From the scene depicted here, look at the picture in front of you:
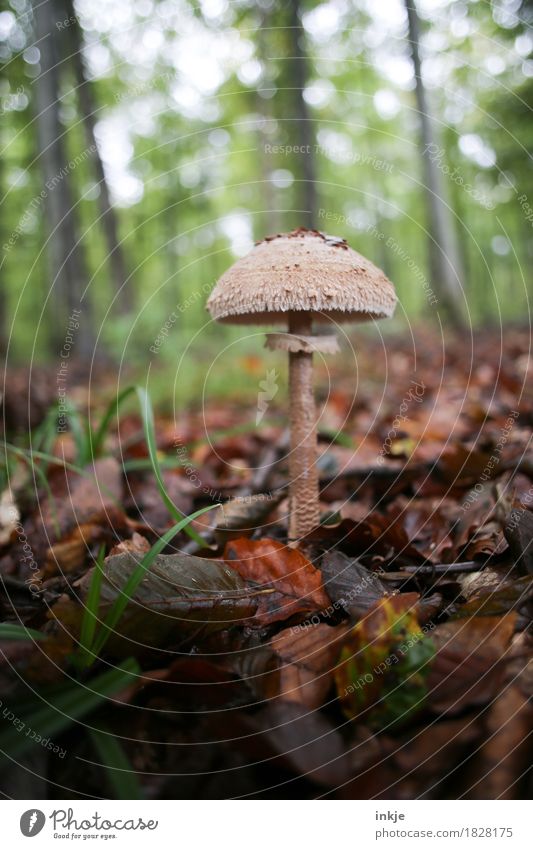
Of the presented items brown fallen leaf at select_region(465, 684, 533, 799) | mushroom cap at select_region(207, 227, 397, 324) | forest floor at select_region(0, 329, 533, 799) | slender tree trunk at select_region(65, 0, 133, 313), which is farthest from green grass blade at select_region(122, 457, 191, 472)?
slender tree trunk at select_region(65, 0, 133, 313)

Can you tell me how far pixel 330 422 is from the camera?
4957 mm

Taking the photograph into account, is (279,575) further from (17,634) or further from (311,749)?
(17,634)

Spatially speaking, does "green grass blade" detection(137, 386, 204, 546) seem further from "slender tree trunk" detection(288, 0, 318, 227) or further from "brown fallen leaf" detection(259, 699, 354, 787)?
"slender tree trunk" detection(288, 0, 318, 227)

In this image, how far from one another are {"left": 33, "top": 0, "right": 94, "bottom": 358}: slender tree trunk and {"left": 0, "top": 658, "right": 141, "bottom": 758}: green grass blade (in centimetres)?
787

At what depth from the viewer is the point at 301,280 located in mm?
2100

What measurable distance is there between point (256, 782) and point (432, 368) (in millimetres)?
6408

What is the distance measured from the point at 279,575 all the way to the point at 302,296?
1.11m

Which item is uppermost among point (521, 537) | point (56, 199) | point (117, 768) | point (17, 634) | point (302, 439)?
point (56, 199)

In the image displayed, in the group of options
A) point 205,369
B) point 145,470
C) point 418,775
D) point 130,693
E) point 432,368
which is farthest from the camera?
point 205,369

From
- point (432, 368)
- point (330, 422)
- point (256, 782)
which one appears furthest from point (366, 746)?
point (432, 368)

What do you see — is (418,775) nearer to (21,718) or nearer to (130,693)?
(130,693)

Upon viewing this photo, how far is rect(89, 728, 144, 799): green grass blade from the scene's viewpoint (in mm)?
1249

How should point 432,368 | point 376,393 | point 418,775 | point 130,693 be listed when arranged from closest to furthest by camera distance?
point 418,775 → point 130,693 → point 376,393 → point 432,368

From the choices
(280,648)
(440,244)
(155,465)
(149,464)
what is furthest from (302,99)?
(280,648)
